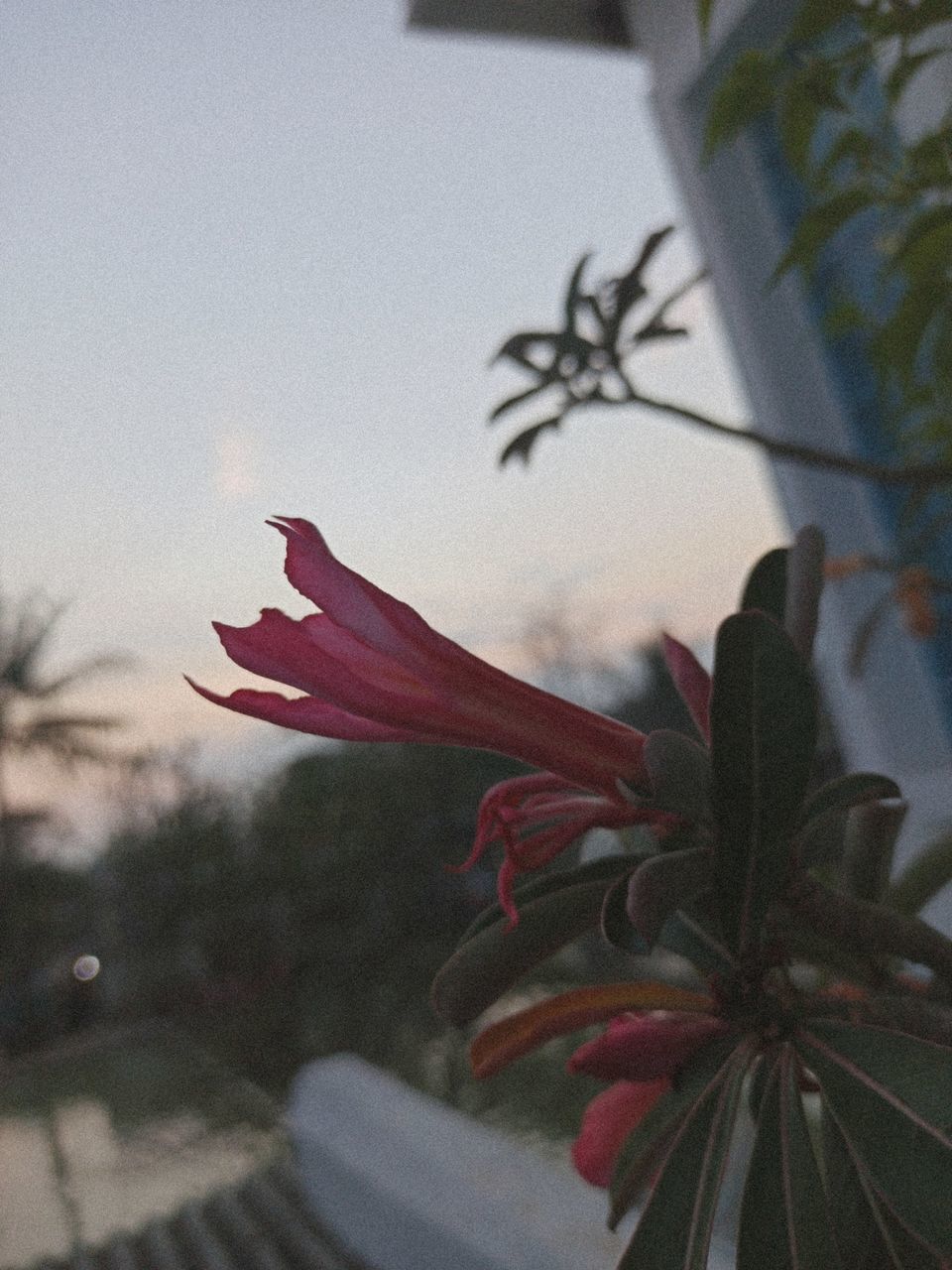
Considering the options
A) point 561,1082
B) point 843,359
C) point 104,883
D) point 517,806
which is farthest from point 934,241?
point 104,883

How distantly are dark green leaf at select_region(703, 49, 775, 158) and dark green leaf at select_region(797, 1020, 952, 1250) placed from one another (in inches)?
33.0

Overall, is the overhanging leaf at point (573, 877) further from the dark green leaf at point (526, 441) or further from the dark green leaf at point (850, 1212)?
the dark green leaf at point (526, 441)

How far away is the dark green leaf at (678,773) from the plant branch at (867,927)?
0.18 feet

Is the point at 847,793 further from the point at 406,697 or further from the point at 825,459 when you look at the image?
the point at 825,459

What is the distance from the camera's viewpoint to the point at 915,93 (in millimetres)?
1951

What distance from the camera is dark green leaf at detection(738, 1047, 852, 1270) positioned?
1.52ft

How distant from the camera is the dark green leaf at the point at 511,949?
479 mm

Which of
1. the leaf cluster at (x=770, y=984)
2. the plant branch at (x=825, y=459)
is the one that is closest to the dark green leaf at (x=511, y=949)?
the leaf cluster at (x=770, y=984)

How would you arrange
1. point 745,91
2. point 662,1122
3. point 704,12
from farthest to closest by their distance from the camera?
point 745,91 < point 704,12 < point 662,1122

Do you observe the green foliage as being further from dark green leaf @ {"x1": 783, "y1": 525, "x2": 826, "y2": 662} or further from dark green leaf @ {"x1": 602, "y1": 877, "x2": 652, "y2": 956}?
dark green leaf @ {"x1": 602, "y1": 877, "x2": 652, "y2": 956}

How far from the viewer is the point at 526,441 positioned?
3.84 feet

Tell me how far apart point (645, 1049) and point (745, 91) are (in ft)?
2.77

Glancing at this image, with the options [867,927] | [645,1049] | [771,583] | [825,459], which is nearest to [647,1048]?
[645,1049]

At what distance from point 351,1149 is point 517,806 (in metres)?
2.13
